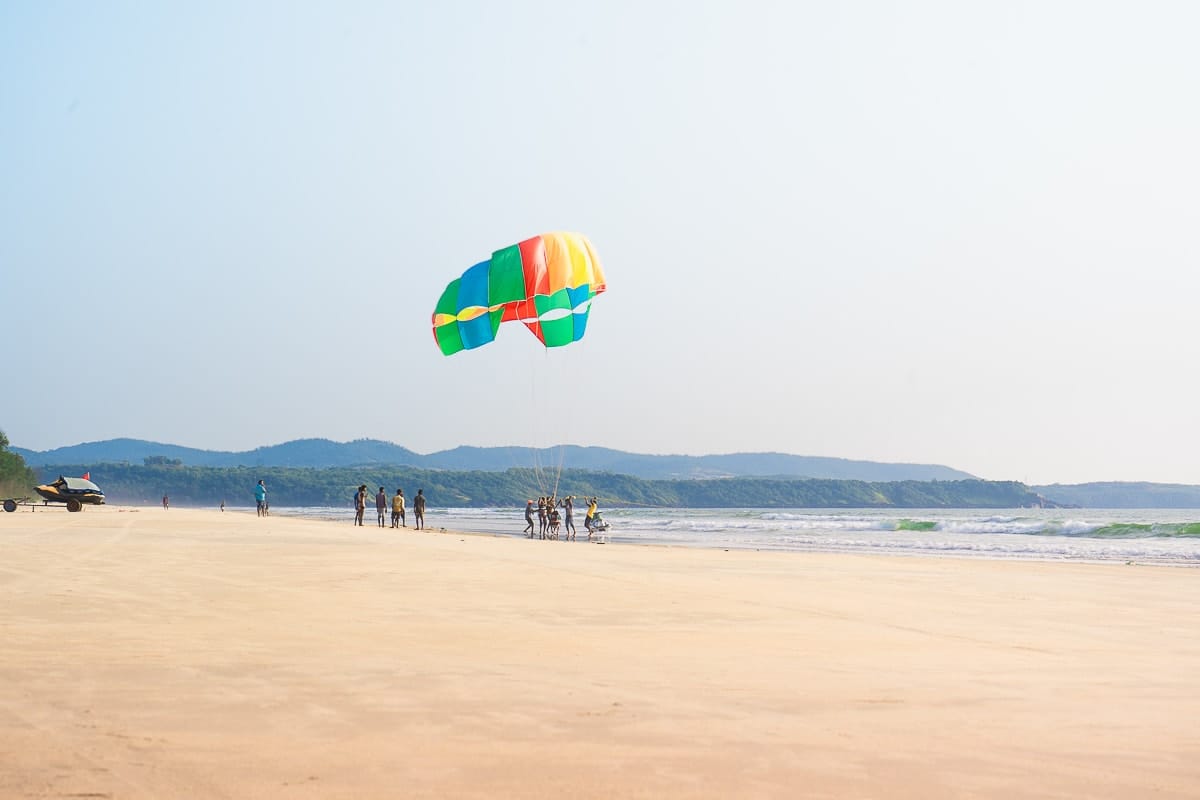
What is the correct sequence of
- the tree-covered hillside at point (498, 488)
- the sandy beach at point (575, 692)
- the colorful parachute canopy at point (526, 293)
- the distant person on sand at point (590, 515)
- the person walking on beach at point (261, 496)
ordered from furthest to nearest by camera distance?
the tree-covered hillside at point (498, 488) → the person walking on beach at point (261, 496) → the distant person on sand at point (590, 515) → the colorful parachute canopy at point (526, 293) → the sandy beach at point (575, 692)

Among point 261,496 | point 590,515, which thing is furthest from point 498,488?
point 590,515

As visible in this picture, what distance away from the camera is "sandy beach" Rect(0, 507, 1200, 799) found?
4.25 metres

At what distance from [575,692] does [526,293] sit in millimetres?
18723

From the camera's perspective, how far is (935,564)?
69.5 ft

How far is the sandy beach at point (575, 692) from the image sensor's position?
4250 millimetres

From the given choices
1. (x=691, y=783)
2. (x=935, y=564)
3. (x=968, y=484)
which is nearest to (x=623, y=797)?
(x=691, y=783)

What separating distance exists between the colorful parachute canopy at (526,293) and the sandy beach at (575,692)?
1231 centimetres

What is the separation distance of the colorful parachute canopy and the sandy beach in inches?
485

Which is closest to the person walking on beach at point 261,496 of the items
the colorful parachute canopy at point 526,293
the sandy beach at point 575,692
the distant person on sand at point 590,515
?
the distant person on sand at point 590,515

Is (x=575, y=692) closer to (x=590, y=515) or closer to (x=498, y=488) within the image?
(x=590, y=515)

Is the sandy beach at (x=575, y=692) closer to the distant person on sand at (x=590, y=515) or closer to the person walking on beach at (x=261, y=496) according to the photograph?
the distant person on sand at (x=590, y=515)

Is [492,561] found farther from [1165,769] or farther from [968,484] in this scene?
[968,484]

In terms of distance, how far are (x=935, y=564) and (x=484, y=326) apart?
1135 centimetres

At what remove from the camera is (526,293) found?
2423 cm
